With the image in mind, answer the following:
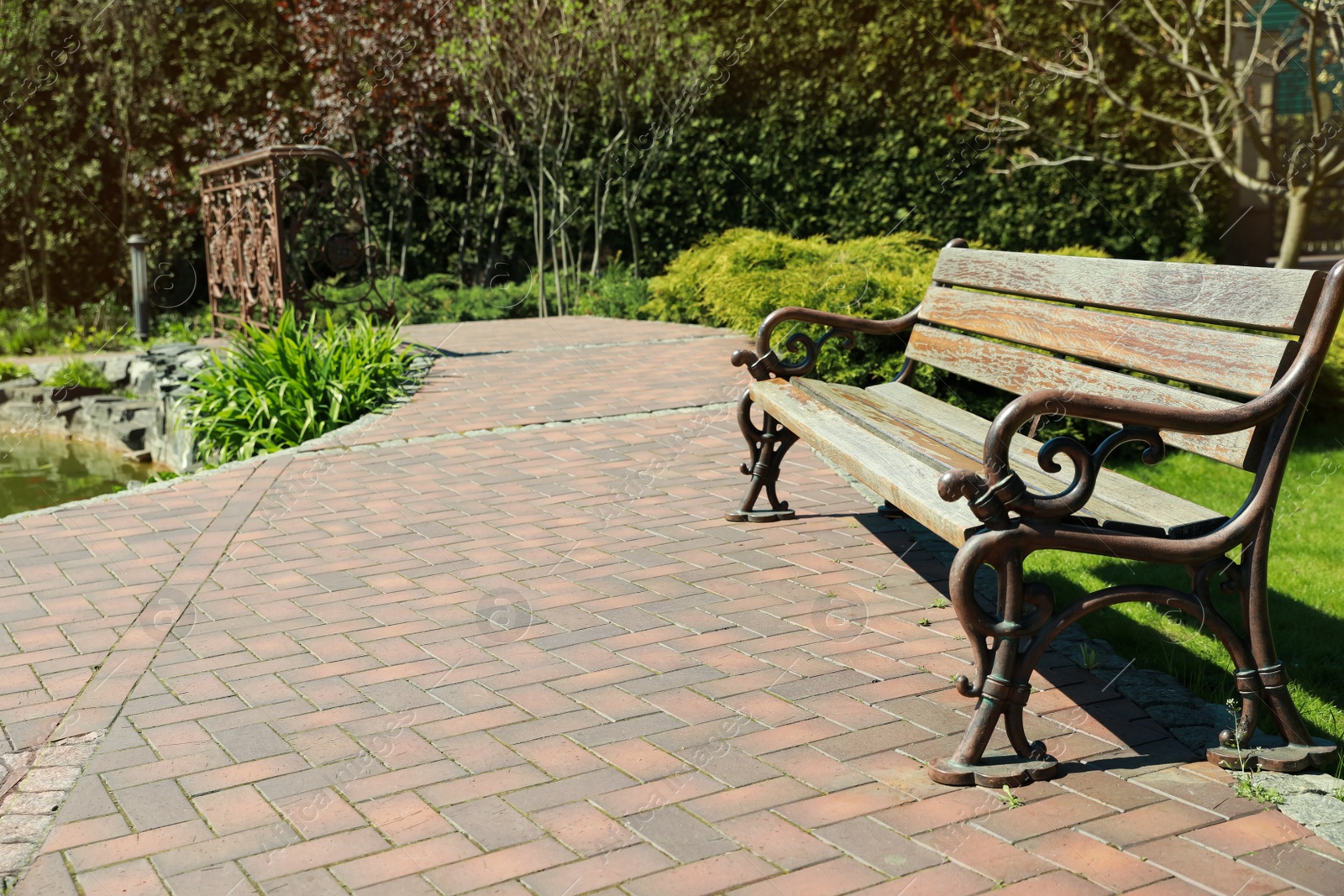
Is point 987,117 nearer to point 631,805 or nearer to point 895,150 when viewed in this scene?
point 895,150

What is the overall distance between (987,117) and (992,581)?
8.82 m

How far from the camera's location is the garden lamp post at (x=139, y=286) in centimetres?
1241

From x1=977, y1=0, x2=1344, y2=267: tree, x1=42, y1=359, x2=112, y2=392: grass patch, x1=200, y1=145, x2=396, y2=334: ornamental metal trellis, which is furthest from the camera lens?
x1=42, y1=359, x2=112, y2=392: grass patch

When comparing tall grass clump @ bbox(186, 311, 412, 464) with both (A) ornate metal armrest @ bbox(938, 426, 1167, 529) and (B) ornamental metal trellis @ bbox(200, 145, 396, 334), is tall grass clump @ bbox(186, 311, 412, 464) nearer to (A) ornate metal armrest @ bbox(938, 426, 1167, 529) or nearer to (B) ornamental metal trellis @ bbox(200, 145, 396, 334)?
(B) ornamental metal trellis @ bbox(200, 145, 396, 334)

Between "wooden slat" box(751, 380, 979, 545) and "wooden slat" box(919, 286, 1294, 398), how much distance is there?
0.67 m

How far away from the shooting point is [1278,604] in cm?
413

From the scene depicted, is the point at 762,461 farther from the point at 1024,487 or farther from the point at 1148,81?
the point at 1148,81

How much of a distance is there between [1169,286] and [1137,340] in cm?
19

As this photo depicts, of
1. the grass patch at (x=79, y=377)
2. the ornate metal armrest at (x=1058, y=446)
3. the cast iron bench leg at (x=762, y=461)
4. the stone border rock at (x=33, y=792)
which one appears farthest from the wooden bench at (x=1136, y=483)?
the grass patch at (x=79, y=377)

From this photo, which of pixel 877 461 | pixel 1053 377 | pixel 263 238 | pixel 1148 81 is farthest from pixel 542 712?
pixel 1148 81

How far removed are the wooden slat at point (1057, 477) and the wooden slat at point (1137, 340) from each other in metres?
0.33

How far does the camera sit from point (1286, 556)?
4.69m

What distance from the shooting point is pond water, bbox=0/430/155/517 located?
798 centimetres

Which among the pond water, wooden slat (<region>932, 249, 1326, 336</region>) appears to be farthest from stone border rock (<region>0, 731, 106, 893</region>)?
the pond water
